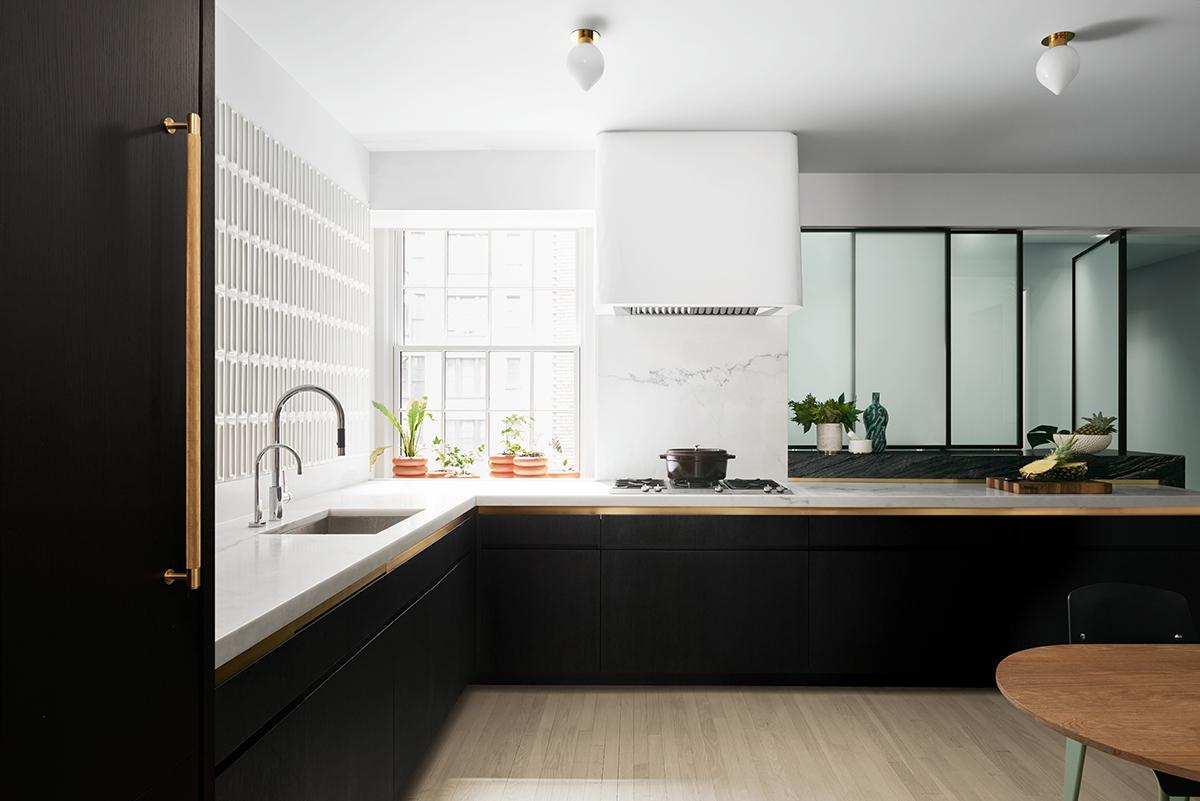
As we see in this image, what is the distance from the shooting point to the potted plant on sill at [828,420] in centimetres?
418

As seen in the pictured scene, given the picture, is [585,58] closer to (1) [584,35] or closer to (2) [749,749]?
(1) [584,35]

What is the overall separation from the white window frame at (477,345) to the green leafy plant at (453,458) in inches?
3.4

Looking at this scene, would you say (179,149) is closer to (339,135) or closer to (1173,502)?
(339,135)

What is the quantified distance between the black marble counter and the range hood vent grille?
78 centimetres

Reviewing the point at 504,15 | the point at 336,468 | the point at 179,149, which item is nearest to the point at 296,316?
the point at 336,468

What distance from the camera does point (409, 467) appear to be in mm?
4242

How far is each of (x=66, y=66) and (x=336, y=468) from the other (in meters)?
2.94

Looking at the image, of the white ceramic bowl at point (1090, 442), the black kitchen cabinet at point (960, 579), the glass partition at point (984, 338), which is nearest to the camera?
the black kitchen cabinet at point (960, 579)

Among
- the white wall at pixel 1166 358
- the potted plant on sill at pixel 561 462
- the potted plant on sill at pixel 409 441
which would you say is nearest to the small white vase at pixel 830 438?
the potted plant on sill at pixel 561 462

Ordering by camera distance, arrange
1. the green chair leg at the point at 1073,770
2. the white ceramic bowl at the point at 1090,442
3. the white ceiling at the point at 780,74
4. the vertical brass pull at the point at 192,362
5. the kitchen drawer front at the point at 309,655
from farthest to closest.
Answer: the white ceramic bowl at the point at 1090,442 → the white ceiling at the point at 780,74 → the green chair leg at the point at 1073,770 → the kitchen drawer front at the point at 309,655 → the vertical brass pull at the point at 192,362

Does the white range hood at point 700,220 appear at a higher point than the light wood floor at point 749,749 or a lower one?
higher

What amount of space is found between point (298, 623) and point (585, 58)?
1.93 metres

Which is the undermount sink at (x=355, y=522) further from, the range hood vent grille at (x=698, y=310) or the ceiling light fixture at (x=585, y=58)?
the ceiling light fixture at (x=585, y=58)

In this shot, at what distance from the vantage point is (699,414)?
4.12 m
